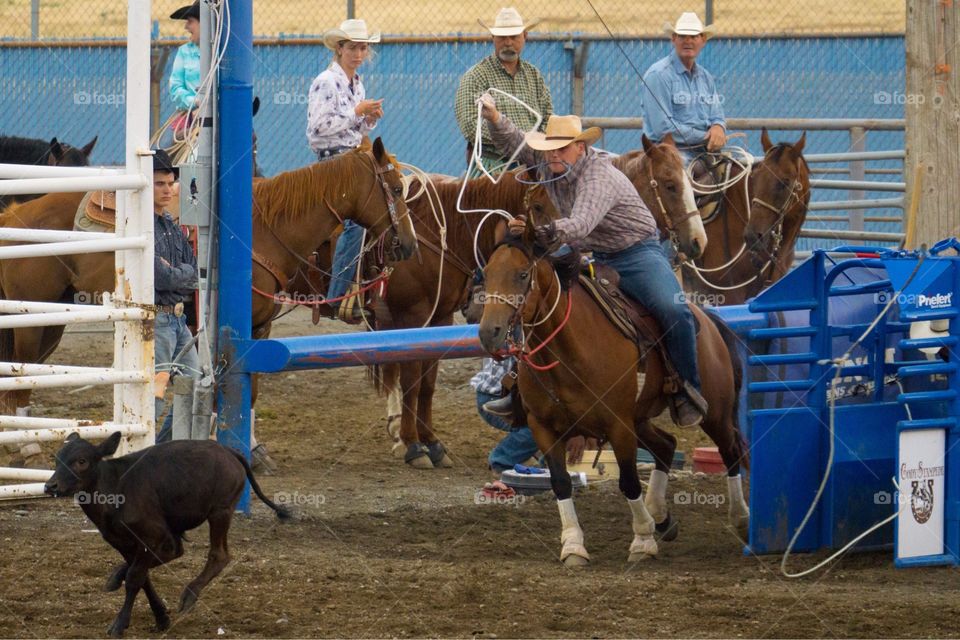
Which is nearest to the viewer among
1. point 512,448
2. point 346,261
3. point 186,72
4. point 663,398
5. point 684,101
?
point 663,398

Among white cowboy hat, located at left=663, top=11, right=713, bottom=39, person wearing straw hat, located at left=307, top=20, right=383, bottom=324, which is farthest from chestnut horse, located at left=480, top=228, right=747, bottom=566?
white cowboy hat, located at left=663, top=11, right=713, bottom=39

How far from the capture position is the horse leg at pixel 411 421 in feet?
33.8

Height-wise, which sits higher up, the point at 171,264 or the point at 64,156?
the point at 64,156

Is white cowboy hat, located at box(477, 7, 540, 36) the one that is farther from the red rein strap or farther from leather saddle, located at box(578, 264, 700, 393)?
the red rein strap

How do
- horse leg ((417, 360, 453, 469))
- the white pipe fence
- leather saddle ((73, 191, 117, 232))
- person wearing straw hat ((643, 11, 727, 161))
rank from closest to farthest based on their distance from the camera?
the white pipe fence, leather saddle ((73, 191, 117, 232)), horse leg ((417, 360, 453, 469)), person wearing straw hat ((643, 11, 727, 161))

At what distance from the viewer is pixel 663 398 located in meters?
7.91

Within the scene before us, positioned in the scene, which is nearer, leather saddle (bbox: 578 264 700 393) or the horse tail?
leather saddle (bbox: 578 264 700 393)

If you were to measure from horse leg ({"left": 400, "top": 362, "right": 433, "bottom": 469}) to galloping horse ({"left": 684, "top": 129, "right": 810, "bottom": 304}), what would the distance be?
8.61 ft

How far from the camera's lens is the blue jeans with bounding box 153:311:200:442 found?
26.2ft

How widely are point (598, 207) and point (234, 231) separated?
Result: 2.17 meters

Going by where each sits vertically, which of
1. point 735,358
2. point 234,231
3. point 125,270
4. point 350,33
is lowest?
point 735,358

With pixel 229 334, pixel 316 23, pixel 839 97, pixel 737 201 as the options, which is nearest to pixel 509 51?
pixel 737 201

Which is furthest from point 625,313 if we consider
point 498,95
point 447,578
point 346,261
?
point 498,95

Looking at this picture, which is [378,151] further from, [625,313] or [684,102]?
[684,102]
